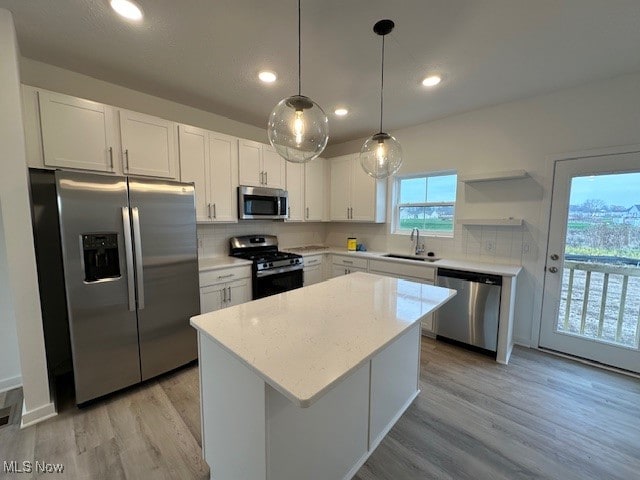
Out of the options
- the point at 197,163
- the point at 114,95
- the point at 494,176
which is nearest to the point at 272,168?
the point at 197,163

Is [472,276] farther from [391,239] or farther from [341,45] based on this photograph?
[341,45]

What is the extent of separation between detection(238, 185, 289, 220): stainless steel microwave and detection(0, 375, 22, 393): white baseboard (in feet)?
8.05

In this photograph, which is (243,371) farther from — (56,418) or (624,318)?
(624,318)

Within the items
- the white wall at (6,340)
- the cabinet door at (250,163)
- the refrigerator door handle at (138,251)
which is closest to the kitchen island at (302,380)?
the refrigerator door handle at (138,251)

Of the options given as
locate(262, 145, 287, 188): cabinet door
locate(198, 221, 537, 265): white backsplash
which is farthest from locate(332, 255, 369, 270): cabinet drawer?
locate(262, 145, 287, 188): cabinet door

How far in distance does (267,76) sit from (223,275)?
2.03 m

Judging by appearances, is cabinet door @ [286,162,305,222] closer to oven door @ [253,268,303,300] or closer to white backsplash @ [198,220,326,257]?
white backsplash @ [198,220,326,257]

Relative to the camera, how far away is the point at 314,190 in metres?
4.22

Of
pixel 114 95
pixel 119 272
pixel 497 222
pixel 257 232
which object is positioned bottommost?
pixel 119 272

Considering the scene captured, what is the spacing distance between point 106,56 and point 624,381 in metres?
5.23

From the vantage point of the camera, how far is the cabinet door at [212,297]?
106 inches

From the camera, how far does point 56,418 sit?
6.23 feet

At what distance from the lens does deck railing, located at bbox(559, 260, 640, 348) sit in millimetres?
2398
